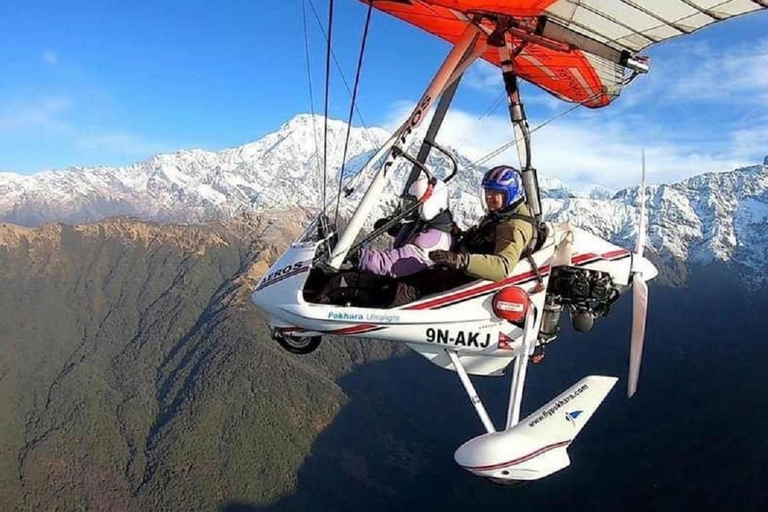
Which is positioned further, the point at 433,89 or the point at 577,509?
the point at 577,509

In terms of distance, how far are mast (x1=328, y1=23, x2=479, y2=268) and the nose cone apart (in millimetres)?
3750

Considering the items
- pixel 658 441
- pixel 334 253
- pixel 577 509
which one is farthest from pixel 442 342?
pixel 658 441

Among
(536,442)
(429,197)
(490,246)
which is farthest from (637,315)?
(429,197)

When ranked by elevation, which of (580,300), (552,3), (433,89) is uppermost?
(552,3)

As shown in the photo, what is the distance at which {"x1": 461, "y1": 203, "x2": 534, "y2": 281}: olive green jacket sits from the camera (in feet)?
30.7

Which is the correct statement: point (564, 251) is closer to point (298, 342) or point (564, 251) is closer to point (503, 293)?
point (503, 293)

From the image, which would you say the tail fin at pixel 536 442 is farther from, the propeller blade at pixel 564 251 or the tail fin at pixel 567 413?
the propeller blade at pixel 564 251

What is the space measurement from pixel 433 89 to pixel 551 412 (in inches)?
192

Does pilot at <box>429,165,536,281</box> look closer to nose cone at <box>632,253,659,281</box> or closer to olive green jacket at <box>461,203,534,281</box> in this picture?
olive green jacket at <box>461,203,534,281</box>

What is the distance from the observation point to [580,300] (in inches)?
411

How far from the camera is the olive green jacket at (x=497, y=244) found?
9.37 metres

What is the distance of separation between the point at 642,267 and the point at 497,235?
2474 mm

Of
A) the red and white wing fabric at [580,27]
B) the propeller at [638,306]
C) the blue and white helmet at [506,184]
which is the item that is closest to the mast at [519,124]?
the red and white wing fabric at [580,27]

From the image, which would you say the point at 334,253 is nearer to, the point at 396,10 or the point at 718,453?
the point at 396,10
